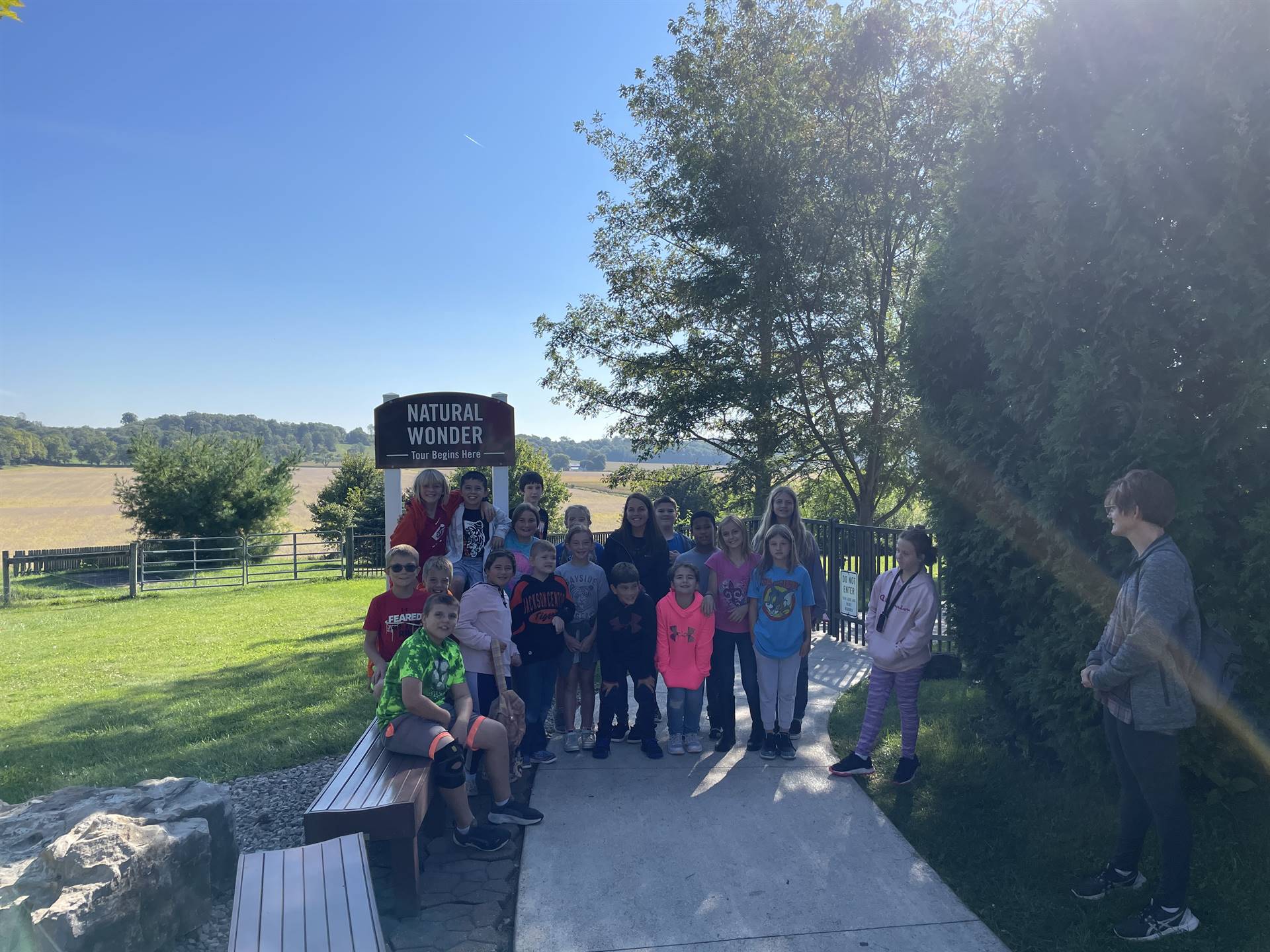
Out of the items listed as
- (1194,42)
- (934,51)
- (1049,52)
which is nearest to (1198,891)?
(1194,42)

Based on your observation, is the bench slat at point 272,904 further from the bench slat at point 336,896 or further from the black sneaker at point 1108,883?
the black sneaker at point 1108,883

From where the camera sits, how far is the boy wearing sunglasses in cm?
454

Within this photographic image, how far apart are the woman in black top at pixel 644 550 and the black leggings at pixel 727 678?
1.94 ft

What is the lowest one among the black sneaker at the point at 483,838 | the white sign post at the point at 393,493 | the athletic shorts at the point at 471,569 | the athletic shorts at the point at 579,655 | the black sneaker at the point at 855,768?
the black sneaker at the point at 483,838

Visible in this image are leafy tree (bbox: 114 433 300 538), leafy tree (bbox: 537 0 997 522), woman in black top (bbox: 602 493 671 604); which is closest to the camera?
woman in black top (bbox: 602 493 671 604)

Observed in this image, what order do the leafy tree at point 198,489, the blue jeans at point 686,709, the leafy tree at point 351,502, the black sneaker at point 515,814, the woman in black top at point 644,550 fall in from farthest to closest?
the leafy tree at point 351,502 < the leafy tree at point 198,489 < the woman in black top at point 644,550 < the blue jeans at point 686,709 < the black sneaker at point 515,814

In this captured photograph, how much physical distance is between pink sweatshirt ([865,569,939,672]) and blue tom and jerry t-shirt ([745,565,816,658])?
49 cm

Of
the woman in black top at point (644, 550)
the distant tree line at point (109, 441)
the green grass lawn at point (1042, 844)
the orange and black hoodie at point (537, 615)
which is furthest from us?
the distant tree line at point (109, 441)

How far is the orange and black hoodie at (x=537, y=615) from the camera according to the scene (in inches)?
191

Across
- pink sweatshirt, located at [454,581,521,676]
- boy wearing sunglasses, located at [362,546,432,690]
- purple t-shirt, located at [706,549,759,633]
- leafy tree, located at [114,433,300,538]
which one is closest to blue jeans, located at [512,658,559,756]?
pink sweatshirt, located at [454,581,521,676]

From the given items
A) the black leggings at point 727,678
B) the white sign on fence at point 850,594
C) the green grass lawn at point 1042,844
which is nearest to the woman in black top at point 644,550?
the black leggings at point 727,678

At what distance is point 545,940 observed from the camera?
3.11 m

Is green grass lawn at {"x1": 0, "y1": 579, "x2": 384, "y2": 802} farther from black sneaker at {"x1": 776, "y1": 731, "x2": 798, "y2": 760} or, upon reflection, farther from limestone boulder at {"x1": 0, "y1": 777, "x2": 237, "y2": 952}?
black sneaker at {"x1": 776, "y1": 731, "x2": 798, "y2": 760}

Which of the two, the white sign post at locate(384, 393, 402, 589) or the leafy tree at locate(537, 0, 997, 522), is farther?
the leafy tree at locate(537, 0, 997, 522)
